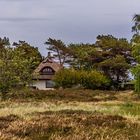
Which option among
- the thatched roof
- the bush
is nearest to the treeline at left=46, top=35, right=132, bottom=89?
the bush

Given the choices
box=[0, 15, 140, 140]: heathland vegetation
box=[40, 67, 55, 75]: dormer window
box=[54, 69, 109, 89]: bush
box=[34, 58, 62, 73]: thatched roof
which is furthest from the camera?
box=[40, 67, 55, 75]: dormer window

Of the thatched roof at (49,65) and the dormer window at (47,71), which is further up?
the thatched roof at (49,65)

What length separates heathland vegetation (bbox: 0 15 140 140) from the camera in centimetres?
1338

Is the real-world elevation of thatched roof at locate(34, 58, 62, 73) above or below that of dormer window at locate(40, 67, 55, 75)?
above

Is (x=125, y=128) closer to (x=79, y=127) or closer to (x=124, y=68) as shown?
(x=79, y=127)

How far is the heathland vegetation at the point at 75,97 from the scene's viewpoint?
43.9 ft

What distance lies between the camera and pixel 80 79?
8481 cm

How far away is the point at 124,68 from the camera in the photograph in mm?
91000

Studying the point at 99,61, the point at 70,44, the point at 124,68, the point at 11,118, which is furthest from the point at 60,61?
the point at 11,118

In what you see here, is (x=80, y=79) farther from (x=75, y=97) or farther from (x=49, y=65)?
(x=75, y=97)

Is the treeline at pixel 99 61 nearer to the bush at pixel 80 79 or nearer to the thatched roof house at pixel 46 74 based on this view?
the bush at pixel 80 79

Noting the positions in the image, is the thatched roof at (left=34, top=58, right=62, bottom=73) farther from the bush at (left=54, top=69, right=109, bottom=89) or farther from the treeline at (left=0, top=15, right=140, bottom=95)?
the bush at (left=54, top=69, right=109, bottom=89)

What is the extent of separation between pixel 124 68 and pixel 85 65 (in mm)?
10751

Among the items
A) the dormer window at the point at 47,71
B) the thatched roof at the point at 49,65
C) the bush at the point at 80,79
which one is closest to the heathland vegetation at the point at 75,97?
the bush at the point at 80,79
